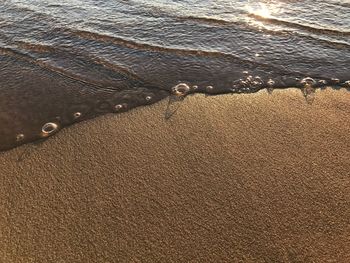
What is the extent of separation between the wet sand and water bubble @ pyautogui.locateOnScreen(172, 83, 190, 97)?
29 cm

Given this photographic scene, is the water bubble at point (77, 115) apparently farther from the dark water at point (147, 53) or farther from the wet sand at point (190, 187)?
the wet sand at point (190, 187)

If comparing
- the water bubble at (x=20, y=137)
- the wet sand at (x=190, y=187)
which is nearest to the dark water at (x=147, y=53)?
the water bubble at (x=20, y=137)

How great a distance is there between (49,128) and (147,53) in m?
2.03

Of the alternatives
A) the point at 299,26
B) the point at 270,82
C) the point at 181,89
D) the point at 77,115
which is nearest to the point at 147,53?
the point at 181,89

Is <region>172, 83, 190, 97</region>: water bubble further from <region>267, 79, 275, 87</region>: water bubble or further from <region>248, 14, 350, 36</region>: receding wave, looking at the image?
<region>248, 14, 350, 36</region>: receding wave

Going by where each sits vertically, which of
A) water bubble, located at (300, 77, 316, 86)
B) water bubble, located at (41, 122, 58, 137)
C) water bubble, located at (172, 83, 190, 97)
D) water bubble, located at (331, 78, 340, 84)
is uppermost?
water bubble, located at (331, 78, 340, 84)

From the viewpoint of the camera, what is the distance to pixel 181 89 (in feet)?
14.1

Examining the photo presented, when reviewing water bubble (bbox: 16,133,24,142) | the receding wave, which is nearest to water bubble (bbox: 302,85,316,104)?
the receding wave

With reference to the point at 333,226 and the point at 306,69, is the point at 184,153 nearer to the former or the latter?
the point at 333,226

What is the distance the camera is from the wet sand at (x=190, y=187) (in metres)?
2.59

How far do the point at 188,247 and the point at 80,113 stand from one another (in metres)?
2.16

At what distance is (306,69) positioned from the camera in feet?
15.1

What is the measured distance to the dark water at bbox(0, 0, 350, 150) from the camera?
416 cm

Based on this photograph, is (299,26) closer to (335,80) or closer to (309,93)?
(335,80)
